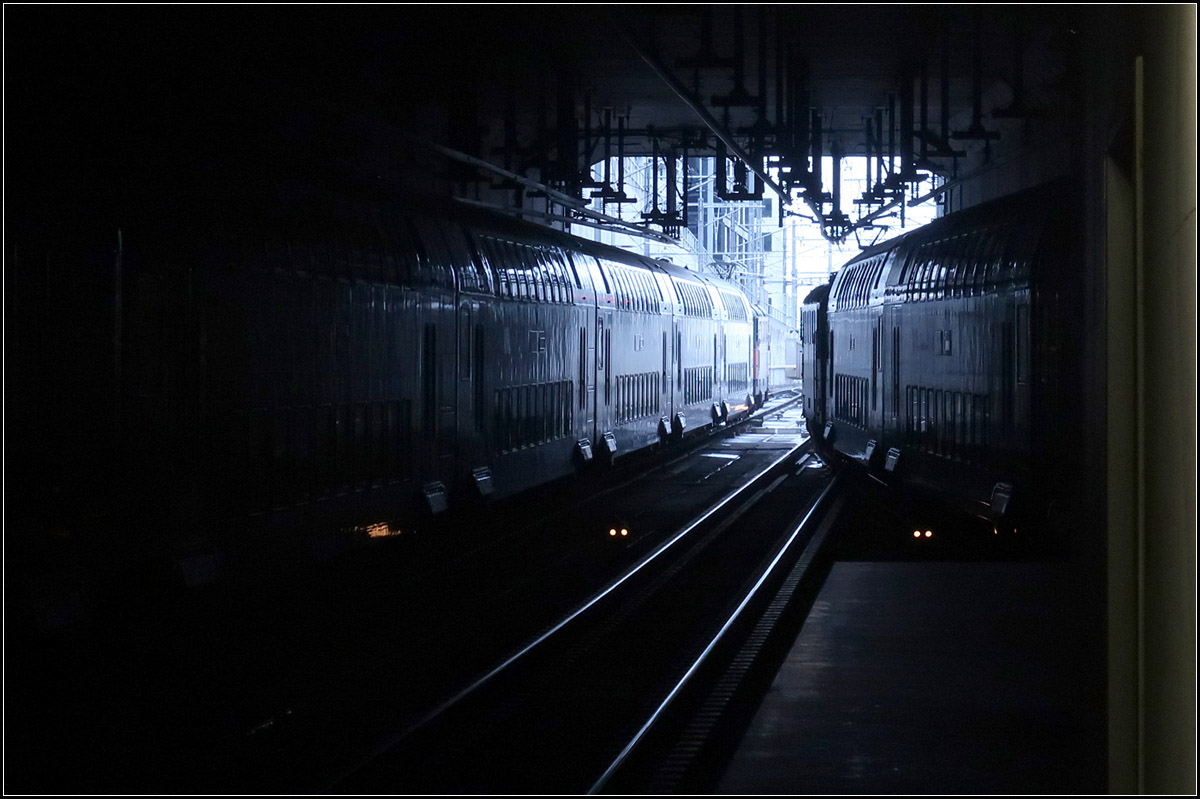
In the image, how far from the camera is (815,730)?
7992 mm

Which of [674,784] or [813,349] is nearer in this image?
[674,784]

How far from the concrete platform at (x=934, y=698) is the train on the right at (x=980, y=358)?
1.20 meters

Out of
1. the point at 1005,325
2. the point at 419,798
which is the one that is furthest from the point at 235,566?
the point at 1005,325

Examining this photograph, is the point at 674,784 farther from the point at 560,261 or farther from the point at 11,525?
the point at 560,261

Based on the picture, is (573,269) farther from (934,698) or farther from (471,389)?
(934,698)

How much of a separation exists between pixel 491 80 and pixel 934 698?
40.1ft

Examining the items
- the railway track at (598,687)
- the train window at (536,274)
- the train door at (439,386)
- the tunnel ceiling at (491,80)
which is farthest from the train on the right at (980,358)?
the train door at (439,386)

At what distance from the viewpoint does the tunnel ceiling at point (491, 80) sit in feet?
29.2

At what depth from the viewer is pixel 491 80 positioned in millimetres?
18719

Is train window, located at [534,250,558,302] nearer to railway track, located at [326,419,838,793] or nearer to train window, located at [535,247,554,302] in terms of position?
train window, located at [535,247,554,302]

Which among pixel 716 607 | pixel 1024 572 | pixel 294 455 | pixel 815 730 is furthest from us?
pixel 1024 572

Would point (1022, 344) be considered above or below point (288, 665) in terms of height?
above

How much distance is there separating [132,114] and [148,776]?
4388mm

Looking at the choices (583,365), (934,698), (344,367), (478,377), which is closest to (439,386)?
(478,377)
